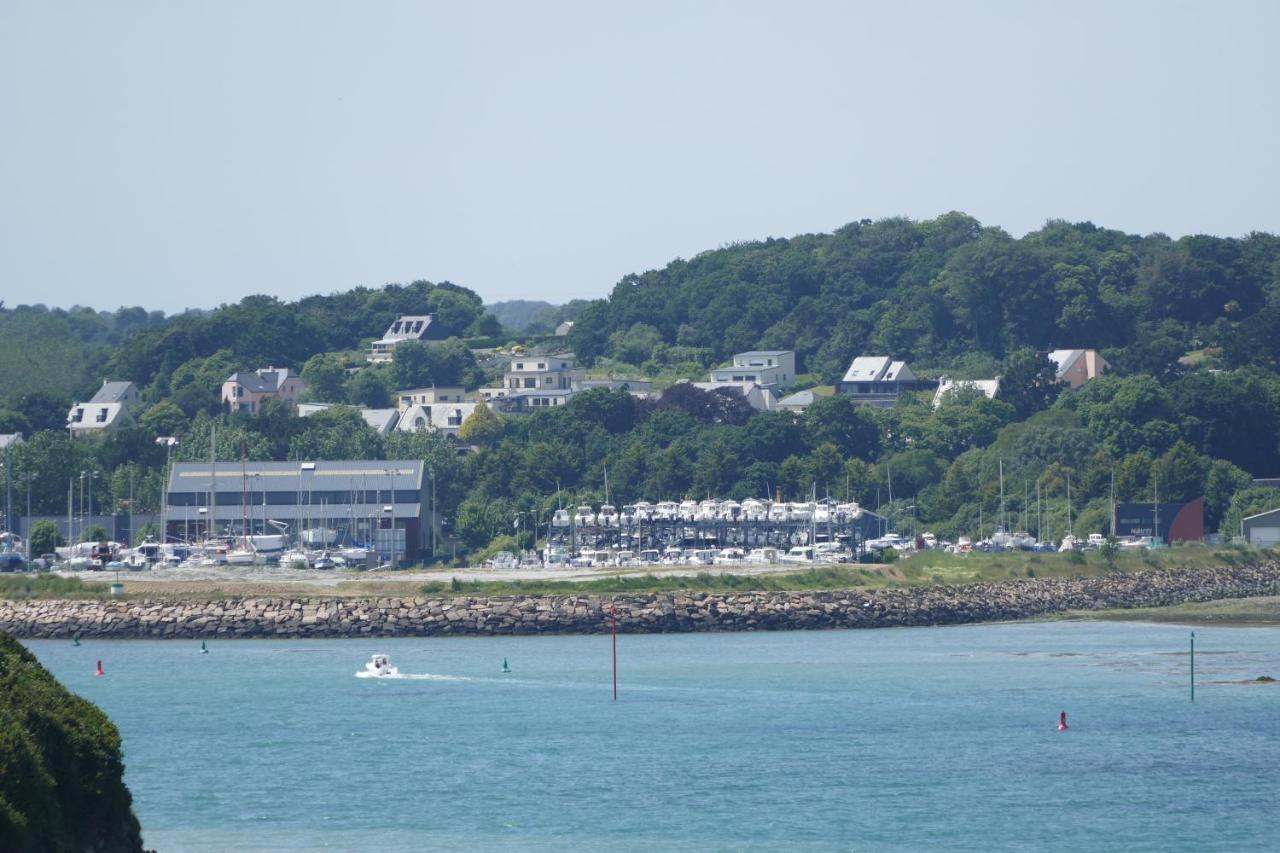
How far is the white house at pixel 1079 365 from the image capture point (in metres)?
152

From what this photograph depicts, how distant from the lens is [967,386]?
471 feet

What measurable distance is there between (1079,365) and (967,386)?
14.2 meters

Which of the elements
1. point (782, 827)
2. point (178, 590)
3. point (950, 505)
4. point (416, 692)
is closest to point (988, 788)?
point (782, 827)

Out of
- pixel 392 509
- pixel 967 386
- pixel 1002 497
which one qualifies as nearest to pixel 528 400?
pixel 967 386

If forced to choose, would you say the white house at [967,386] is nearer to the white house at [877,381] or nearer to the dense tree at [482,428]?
the white house at [877,381]

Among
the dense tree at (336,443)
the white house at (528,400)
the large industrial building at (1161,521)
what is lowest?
the large industrial building at (1161,521)

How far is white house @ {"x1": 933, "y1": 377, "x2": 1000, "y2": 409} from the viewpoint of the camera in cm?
14450

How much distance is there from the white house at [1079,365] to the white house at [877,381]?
Result: 11983mm

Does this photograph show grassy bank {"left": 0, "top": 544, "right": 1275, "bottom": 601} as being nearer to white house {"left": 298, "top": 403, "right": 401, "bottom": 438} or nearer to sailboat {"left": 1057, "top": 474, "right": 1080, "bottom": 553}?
sailboat {"left": 1057, "top": 474, "right": 1080, "bottom": 553}

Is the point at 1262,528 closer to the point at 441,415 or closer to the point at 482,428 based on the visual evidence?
the point at 482,428

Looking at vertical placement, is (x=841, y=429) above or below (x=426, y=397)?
below

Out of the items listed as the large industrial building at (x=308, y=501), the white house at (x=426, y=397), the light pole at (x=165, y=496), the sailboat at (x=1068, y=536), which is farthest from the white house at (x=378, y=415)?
the sailboat at (x=1068, y=536)

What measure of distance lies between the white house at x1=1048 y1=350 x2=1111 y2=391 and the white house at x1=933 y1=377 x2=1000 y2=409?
5826 millimetres

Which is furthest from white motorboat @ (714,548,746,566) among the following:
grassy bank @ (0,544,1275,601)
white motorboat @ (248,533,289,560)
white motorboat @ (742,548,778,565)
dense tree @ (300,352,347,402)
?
dense tree @ (300,352,347,402)
